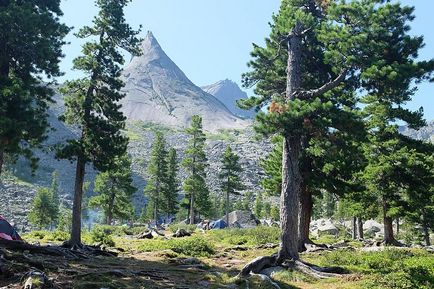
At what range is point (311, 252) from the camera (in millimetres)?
20672

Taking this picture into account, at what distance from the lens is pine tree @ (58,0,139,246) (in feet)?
74.1

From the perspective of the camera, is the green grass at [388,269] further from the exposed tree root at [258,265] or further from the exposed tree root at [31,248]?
the exposed tree root at [31,248]

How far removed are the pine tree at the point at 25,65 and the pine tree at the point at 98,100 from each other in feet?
13.0

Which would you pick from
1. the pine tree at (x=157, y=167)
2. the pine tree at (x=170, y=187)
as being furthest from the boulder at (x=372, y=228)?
the pine tree at (x=157, y=167)

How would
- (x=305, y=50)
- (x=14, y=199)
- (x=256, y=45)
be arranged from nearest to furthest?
1. (x=305, y=50)
2. (x=256, y=45)
3. (x=14, y=199)

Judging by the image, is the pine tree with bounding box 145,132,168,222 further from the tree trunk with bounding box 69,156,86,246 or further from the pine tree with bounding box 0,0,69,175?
the pine tree with bounding box 0,0,69,175

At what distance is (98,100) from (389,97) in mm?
15494

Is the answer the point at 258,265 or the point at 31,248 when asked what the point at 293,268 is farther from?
the point at 31,248

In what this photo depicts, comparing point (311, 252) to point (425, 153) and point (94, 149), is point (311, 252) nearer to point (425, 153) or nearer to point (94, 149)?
point (425, 153)

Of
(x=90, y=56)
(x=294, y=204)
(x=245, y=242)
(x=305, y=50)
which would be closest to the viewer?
(x=294, y=204)

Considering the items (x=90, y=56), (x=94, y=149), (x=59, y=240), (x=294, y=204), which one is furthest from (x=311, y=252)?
(x=59, y=240)

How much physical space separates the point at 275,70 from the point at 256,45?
1682 mm

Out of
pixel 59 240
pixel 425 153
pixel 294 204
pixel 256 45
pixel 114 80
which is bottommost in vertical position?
pixel 59 240

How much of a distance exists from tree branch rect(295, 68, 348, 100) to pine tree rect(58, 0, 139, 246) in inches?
450
